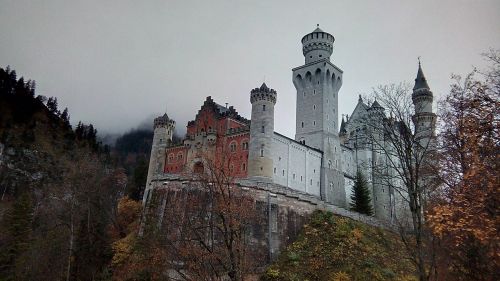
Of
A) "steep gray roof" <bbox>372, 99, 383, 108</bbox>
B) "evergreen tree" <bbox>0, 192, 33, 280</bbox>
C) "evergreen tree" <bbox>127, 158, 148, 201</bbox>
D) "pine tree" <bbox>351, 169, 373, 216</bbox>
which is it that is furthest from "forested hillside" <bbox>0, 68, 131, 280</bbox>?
"pine tree" <bbox>351, 169, 373, 216</bbox>

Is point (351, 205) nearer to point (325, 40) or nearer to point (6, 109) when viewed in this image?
point (325, 40)

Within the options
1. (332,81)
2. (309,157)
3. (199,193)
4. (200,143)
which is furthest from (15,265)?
(332,81)

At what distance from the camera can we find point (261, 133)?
45.7m

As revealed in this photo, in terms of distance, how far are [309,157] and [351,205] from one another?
7.91 meters

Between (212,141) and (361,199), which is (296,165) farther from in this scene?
(212,141)

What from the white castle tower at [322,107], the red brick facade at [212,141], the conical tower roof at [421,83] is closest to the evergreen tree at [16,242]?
the red brick facade at [212,141]

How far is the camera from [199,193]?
1369 inches

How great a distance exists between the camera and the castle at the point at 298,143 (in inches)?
1826

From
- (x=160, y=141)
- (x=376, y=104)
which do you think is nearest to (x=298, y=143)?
(x=160, y=141)

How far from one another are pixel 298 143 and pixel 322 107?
21.2 ft

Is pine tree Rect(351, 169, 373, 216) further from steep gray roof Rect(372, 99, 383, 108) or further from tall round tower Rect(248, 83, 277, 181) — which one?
steep gray roof Rect(372, 99, 383, 108)

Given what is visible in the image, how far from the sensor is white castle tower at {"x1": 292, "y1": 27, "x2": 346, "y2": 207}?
173 ft

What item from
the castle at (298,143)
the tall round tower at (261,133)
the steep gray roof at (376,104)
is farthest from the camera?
the castle at (298,143)

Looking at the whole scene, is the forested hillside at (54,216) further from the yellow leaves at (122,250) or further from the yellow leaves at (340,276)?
the yellow leaves at (340,276)
